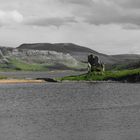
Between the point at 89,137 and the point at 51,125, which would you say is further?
the point at 51,125

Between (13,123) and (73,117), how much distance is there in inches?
548

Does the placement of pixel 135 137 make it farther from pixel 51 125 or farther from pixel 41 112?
pixel 41 112

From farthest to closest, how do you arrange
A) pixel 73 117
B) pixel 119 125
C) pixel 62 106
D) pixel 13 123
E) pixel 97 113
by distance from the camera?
pixel 62 106
pixel 97 113
pixel 73 117
pixel 13 123
pixel 119 125

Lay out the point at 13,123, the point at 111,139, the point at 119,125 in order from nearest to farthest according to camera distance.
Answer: the point at 111,139 < the point at 119,125 < the point at 13,123

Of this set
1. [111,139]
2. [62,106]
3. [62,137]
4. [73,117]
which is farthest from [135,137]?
[62,106]

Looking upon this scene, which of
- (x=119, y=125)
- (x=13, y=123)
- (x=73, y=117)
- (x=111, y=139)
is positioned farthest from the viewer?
(x=73, y=117)

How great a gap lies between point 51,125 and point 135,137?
66.9 ft

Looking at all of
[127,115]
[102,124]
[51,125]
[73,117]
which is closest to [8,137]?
[51,125]

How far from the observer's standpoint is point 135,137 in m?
70.4

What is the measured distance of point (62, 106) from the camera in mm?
124125

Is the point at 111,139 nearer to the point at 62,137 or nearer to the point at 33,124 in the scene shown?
the point at 62,137

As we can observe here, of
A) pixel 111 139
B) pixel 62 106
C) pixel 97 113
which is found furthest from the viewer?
pixel 62 106

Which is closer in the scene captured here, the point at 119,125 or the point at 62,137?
the point at 62,137

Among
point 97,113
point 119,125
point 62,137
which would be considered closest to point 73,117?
point 97,113
